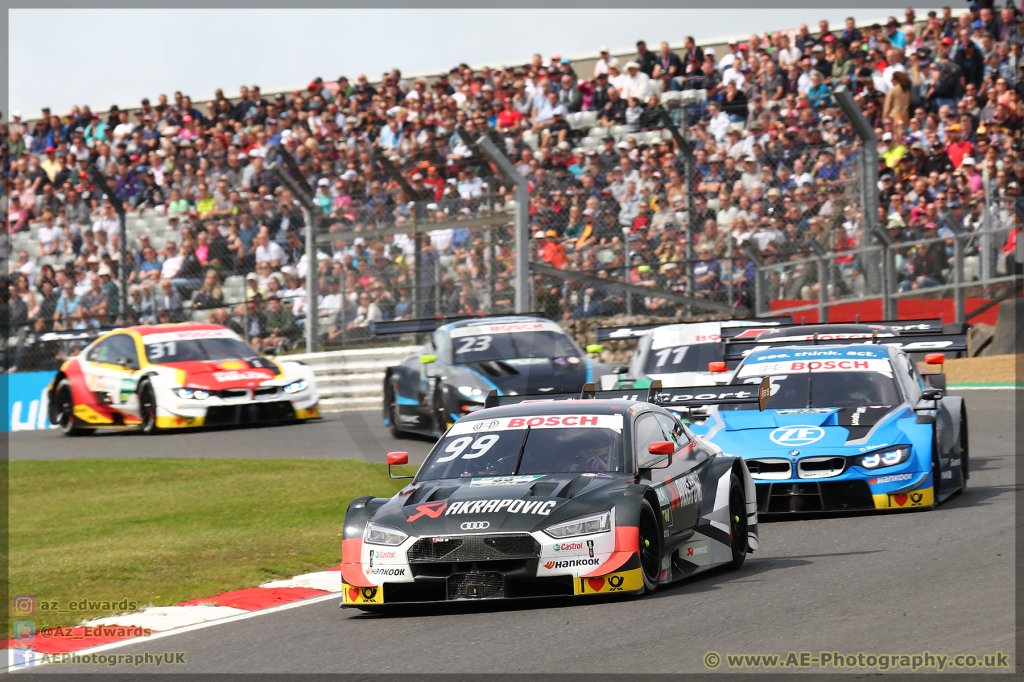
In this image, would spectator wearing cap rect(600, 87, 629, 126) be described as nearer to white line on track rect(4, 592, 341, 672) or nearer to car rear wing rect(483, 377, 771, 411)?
car rear wing rect(483, 377, 771, 411)

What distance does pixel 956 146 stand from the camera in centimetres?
1977

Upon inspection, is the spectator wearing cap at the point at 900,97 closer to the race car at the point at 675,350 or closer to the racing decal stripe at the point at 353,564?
the race car at the point at 675,350

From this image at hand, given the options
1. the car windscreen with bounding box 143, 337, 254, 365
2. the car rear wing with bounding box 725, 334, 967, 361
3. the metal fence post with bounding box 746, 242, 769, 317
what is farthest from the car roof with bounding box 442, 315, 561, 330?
the car rear wing with bounding box 725, 334, 967, 361

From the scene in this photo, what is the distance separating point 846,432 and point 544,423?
3010mm

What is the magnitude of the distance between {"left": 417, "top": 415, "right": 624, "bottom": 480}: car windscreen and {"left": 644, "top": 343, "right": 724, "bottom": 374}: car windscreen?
6.92 meters

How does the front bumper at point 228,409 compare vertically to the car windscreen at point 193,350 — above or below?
below

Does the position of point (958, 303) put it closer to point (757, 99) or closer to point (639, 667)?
point (757, 99)

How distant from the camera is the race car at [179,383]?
780 inches

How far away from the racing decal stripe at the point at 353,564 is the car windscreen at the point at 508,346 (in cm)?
925

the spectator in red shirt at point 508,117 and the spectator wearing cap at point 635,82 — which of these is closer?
the spectator wearing cap at point 635,82

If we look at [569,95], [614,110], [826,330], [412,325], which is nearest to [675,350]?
[826,330]

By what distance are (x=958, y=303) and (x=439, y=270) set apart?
7.03 metres

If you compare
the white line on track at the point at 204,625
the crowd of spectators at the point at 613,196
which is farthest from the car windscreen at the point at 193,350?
the white line on track at the point at 204,625

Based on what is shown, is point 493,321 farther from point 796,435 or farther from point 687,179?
point 796,435
